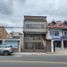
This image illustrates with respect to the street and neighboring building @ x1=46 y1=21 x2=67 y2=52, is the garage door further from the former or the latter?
the street

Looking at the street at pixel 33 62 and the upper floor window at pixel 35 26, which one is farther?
the upper floor window at pixel 35 26

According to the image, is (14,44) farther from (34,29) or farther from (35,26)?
(35,26)

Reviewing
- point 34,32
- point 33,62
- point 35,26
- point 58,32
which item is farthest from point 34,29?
point 33,62

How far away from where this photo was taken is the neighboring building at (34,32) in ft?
160

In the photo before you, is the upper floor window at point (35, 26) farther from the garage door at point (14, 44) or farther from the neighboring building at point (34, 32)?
the garage door at point (14, 44)

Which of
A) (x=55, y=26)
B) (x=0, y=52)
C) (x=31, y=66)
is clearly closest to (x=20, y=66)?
(x=31, y=66)

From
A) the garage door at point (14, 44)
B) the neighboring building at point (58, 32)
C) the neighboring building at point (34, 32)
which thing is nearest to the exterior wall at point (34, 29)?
the neighboring building at point (34, 32)

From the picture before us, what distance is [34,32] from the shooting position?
Answer: 190ft

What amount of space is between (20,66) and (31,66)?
2.54ft

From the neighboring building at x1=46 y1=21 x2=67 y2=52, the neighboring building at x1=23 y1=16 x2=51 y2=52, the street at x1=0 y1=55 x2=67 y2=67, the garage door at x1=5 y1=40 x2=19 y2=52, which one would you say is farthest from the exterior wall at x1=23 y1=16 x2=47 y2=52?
the street at x1=0 y1=55 x2=67 y2=67

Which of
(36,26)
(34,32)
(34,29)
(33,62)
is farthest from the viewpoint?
(36,26)

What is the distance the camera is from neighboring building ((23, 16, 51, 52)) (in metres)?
48.8

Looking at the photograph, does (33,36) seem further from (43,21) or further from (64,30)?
(64,30)

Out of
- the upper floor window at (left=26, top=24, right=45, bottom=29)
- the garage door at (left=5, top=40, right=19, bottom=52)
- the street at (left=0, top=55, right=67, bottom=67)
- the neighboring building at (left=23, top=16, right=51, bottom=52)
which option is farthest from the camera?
the upper floor window at (left=26, top=24, right=45, bottom=29)
